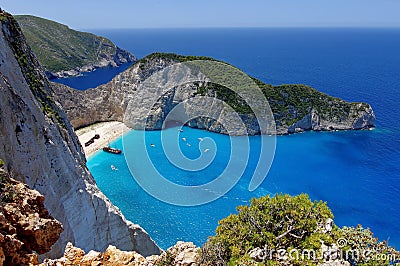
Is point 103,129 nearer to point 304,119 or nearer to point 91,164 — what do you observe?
point 91,164

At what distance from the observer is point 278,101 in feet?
165

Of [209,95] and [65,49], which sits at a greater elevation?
[65,49]

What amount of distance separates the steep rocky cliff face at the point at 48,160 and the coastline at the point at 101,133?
23.4 metres

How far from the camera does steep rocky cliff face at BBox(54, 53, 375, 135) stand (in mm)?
47938

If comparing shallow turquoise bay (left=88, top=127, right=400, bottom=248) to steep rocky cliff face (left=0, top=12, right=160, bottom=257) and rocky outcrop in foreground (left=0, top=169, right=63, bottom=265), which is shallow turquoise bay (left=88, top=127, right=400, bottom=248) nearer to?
steep rocky cliff face (left=0, top=12, right=160, bottom=257)

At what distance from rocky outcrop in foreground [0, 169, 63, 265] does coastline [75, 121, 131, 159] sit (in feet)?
106

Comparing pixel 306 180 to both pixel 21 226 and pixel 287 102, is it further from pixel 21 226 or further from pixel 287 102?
pixel 21 226

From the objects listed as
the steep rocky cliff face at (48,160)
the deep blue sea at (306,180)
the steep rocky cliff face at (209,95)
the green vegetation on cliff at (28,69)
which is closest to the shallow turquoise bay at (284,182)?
the deep blue sea at (306,180)

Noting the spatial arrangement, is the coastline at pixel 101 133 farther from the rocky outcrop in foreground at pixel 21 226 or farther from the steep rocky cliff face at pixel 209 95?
the rocky outcrop in foreground at pixel 21 226

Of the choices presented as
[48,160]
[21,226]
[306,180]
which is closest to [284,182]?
[306,180]

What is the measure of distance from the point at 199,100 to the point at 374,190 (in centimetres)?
2654

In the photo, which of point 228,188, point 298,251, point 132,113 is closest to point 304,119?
point 228,188

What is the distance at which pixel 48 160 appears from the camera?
515 inches

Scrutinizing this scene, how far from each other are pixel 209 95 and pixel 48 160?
38.0 metres
